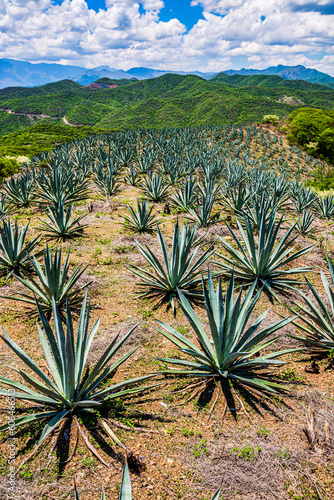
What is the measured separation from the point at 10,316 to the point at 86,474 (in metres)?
2.16

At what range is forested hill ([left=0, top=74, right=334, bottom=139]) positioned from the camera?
200ft

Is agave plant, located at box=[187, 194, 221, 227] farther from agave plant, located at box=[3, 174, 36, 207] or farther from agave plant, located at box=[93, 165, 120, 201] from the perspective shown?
agave plant, located at box=[3, 174, 36, 207]

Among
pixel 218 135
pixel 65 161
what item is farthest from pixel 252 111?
pixel 65 161

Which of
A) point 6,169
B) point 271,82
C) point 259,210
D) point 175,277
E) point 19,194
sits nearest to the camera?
point 175,277

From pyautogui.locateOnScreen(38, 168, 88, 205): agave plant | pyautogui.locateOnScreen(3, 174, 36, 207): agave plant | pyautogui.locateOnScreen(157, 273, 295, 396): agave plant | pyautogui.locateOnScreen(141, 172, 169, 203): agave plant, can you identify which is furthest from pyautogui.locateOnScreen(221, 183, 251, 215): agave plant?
pyautogui.locateOnScreen(3, 174, 36, 207): agave plant

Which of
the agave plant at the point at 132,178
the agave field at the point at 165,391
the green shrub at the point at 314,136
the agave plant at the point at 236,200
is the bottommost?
the agave field at the point at 165,391

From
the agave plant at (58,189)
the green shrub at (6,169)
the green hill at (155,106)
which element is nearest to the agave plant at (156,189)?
the agave plant at (58,189)

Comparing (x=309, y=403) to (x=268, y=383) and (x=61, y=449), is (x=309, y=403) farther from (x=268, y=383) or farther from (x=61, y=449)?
(x=61, y=449)

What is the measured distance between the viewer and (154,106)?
76125 millimetres

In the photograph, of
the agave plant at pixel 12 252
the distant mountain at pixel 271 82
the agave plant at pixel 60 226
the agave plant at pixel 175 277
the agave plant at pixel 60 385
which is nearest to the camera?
the agave plant at pixel 60 385

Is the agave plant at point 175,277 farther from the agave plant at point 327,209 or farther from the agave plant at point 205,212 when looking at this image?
the agave plant at point 327,209

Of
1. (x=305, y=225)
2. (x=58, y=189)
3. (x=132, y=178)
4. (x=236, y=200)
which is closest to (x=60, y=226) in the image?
(x=58, y=189)

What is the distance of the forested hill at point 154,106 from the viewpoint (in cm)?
6108

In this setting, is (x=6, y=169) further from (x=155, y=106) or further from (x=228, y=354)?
(x=155, y=106)
